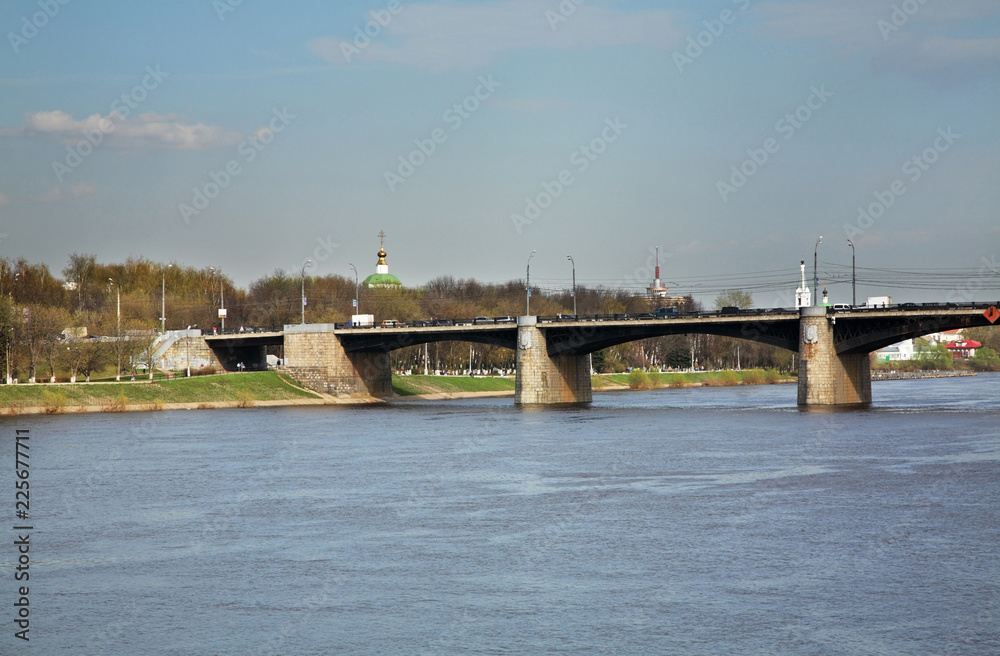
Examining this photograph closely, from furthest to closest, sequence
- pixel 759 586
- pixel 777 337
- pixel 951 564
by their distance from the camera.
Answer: pixel 777 337
pixel 951 564
pixel 759 586

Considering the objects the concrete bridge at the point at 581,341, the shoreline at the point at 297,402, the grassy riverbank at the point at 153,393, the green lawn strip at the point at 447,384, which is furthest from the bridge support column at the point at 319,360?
the green lawn strip at the point at 447,384

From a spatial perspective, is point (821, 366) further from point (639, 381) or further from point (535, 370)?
point (639, 381)

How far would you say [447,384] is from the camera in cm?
13400

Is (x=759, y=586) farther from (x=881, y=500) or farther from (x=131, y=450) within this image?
(x=131, y=450)

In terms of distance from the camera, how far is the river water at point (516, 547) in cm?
2295

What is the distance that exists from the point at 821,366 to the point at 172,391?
56281mm

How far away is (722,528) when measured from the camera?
111ft

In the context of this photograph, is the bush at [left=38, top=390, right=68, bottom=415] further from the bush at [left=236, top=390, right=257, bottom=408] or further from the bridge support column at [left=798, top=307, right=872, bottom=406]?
the bridge support column at [left=798, top=307, right=872, bottom=406]

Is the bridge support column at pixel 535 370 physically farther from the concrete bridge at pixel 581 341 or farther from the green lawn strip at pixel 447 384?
the green lawn strip at pixel 447 384

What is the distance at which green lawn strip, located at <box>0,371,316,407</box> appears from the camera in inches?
3477

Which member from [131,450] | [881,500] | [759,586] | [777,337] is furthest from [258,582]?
[777,337]

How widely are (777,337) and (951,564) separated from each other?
2724 inches

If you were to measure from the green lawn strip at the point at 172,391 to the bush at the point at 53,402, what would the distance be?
80 millimetres

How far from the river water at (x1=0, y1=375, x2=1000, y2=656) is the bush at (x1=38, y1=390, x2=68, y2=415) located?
27.6 m
